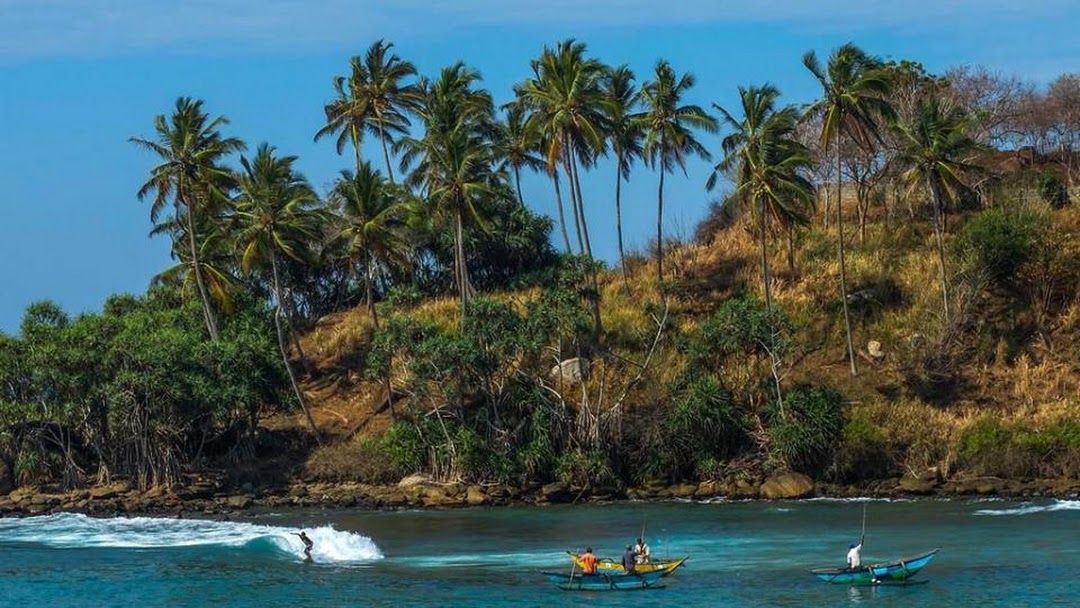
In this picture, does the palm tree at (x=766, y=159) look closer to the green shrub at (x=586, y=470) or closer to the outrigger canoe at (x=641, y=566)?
the green shrub at (x=586, y=470)

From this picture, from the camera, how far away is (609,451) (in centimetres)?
6488

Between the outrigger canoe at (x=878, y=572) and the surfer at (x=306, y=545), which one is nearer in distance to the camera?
the outrigger canoe at (x=878, y=572)

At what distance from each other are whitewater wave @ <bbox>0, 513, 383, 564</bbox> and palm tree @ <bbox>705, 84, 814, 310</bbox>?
24.2 metres

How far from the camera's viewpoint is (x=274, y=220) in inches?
2726

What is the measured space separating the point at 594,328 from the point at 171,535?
77.1 ft

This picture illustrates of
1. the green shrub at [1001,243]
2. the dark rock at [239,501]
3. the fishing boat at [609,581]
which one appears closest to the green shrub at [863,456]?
the green shrub at [1001,243]

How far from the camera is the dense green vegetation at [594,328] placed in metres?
64.6

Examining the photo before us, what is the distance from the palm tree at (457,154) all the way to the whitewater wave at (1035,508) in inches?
954

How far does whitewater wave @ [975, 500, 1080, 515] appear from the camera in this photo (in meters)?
55.4

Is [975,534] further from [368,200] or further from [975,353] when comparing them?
[368,200]

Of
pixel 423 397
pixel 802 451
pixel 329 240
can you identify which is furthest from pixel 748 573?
pixel 329 240

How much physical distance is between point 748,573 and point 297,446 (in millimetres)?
32612

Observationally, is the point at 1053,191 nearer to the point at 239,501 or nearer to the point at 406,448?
the point at 406,448

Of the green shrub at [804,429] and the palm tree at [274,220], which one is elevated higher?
the palm tree at [274,220]
